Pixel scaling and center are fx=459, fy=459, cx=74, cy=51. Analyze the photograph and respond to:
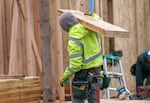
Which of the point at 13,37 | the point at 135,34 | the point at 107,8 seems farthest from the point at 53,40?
the point at 135,34

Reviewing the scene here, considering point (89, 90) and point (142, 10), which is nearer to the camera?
point (89, 90)

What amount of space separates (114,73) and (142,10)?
3.15 m

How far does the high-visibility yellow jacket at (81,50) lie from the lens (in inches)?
226

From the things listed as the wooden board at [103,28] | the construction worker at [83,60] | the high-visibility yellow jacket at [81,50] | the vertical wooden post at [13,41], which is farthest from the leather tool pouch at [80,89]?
the vertical wooden post at [13,41]

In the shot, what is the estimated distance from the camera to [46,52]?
26.7 ft

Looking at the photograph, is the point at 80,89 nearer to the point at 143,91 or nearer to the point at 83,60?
the point at 83,60

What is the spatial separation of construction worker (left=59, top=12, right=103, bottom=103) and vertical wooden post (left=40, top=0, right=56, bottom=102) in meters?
1.91

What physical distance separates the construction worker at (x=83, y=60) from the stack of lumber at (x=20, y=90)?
115 centimetres

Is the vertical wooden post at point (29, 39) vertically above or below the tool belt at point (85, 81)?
above

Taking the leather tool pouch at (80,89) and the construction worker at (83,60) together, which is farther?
the leather tool pouch at (80,89)

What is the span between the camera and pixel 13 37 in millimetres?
8977

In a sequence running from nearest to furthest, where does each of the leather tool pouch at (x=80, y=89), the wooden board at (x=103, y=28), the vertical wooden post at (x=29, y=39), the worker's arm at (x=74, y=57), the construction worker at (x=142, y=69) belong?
the wooden board at (x=103, y=28) → the worker's arm at (x=74, y=57) → the leather tool pouch at (x=80, y=89) → the vertical wooden post at (x=29, y=39) → the construction worker at (x=142, y=69)

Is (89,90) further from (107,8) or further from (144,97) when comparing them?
(107,8)

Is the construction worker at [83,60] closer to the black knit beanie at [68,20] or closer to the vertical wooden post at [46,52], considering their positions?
the black knit beanie at [68,20]
